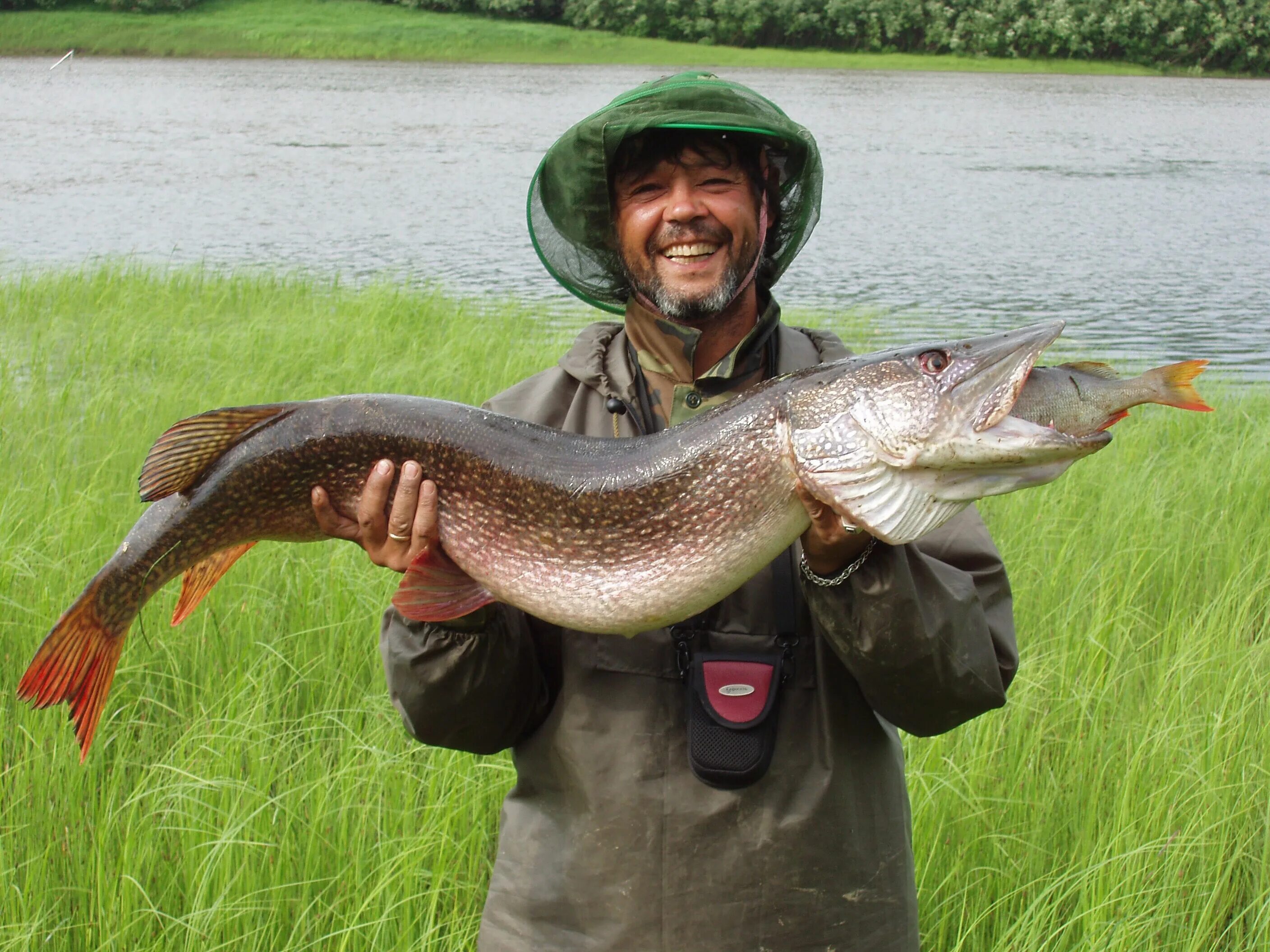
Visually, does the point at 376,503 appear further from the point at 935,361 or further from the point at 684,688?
the point at 935,361

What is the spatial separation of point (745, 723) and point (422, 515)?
729 mm

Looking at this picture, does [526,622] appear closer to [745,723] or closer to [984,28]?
[745,723]

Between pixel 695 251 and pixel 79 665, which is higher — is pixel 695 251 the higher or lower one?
the higher one

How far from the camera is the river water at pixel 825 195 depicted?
1089 centimetres

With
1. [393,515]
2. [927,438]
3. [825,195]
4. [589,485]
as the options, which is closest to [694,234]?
[589,485]

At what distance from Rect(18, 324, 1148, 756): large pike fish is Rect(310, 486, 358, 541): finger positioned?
20mm

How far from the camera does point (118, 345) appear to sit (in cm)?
675

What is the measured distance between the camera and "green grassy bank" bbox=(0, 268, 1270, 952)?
2.42 metres

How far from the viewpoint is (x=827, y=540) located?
6.27ft

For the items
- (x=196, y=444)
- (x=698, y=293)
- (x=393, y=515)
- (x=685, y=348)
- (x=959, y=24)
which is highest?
(x=698, y=293)

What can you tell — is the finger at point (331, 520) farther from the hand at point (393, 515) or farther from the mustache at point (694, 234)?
the mustache at point (694, 234)

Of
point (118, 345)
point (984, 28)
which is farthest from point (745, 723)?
point (984, 28)

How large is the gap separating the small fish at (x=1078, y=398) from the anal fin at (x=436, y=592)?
1.03 metres

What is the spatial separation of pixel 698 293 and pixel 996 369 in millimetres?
660
